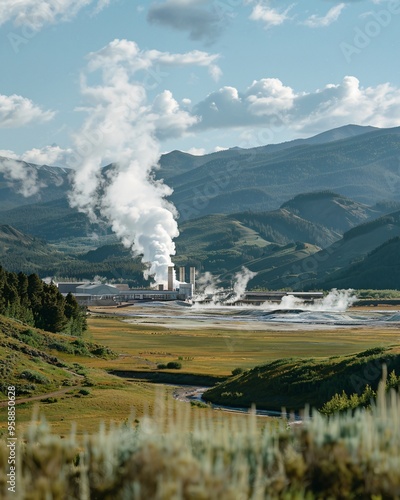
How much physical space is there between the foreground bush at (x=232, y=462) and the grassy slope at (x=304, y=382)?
69.0 m

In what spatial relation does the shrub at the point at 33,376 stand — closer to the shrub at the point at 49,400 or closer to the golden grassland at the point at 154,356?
the golden grassland at the point at 154,356

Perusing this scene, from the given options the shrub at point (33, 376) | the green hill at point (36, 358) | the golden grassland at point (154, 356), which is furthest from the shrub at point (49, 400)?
the shrub at point (33, 376)

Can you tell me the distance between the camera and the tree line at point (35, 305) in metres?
141

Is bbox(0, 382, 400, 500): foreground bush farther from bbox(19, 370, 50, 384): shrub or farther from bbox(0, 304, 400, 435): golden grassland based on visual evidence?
bbox(19, 370, 50, 384): shrub

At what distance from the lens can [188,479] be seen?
16422 mm

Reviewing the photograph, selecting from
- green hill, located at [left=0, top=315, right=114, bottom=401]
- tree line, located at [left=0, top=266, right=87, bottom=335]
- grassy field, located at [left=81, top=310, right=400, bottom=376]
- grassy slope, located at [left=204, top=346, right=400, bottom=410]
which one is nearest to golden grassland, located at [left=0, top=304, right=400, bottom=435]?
grassy field, located at [left=81, top=310, right=400, bottom=376]

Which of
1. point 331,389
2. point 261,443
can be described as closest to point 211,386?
point 331,389

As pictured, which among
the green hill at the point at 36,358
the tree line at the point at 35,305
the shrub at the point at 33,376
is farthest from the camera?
the tree line at the point at 35,305

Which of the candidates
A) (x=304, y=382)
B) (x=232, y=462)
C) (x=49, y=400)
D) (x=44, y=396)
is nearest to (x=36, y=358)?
(x=44, y=396)

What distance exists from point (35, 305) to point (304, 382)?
220 feet

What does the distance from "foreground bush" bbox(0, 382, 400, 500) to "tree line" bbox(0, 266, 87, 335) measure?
4750 inches

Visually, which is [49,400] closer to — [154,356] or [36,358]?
[36,358]

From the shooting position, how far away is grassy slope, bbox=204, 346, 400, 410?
299 ft

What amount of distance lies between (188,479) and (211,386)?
308 feet
